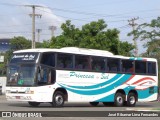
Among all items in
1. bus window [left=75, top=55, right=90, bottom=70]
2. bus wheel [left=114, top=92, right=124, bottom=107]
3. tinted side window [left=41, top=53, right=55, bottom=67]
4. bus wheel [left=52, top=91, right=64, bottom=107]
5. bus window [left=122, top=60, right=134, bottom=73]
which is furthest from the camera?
bus window [left=122, top=60, right=134, bottom=73]

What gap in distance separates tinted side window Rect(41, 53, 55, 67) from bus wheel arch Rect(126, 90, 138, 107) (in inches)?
287

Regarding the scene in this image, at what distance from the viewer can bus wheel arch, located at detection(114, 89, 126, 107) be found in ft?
95.2

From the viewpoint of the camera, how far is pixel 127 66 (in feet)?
98.3

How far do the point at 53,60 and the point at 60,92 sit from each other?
1962 millimetres

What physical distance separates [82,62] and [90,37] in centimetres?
2023

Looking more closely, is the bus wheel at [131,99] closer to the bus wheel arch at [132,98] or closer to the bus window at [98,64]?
the bus wheel arch at [132,98]

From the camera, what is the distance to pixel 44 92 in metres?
24.4

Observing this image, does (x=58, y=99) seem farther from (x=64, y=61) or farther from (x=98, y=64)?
(x=98, y=64)

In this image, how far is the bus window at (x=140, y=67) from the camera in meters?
30.5

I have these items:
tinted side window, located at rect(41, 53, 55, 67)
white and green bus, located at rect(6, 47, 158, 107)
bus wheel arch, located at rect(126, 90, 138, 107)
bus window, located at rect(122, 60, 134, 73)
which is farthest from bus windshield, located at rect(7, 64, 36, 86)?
bus wheel arch, located at rect(126, 90, 138, 107)

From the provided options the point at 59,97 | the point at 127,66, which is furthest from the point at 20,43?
the point at 59,97

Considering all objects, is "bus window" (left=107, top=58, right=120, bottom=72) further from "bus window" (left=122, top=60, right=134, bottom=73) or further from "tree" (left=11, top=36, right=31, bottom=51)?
"tree" (left=11, top=36, right=31, bottom=51)

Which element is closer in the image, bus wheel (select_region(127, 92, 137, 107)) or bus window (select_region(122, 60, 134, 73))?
bus window (select_region(122, 60, 134, 73))

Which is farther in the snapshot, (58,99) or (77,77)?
(77,77)
